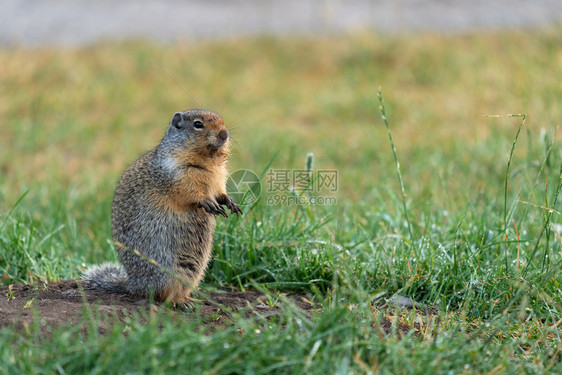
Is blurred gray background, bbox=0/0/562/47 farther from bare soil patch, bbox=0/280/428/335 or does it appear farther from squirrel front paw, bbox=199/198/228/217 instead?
squirrel front paw, bbox=199/198/228/217

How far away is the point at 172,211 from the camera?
3457mm

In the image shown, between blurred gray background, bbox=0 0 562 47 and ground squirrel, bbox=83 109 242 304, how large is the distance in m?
7.39

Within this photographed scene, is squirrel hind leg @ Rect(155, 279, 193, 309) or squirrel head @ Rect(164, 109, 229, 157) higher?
squirrel head @ Rect(164, 109, 229, 157)

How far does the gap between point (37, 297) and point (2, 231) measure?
0.97m

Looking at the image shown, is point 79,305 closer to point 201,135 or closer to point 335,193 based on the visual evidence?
point 201,135

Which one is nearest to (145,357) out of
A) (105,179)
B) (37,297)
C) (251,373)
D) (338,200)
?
(251,373)

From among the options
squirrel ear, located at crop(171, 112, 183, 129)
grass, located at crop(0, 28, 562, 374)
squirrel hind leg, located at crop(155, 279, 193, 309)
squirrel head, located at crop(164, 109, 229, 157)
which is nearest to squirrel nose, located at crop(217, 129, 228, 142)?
squirrel head, located at crop(164, 109, 229, 157)

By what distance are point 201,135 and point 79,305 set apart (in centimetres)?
113

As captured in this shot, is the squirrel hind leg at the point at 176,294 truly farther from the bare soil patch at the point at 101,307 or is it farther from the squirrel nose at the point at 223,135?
the squirrel nose at the point at 223,135

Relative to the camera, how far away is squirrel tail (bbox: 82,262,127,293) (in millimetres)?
3570

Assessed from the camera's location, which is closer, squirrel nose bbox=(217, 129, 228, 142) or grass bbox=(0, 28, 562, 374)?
grass bbox=(0, 28, 562, 374)

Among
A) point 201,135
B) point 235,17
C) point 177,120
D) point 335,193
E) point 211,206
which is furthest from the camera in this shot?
point 235,17

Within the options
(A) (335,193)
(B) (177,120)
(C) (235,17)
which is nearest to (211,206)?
(B) (177,120)

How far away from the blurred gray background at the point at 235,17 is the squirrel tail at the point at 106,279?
7460 mm
